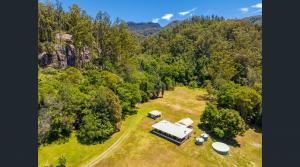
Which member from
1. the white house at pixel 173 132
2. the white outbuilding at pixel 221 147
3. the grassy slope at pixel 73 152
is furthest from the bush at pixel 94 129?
the white outbuilding at pixel 221 147

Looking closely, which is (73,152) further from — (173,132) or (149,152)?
(173,132)

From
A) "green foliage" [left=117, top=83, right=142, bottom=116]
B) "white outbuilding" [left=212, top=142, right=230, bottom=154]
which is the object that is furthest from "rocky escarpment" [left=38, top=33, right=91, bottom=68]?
"white outbuilding" [left=212, top=142, right=230, bottom=154]

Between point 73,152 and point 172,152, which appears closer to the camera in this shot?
point 73,152

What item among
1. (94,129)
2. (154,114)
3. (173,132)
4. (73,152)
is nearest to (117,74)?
(154,114)

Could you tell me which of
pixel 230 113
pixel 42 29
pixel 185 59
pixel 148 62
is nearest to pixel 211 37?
pixel 185 59

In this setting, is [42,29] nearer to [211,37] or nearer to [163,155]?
[163,155]

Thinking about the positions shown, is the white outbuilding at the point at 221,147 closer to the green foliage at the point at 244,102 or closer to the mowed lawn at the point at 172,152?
the mowed lawn at the point at 172,152
